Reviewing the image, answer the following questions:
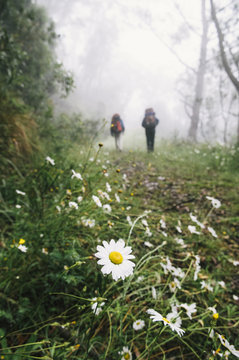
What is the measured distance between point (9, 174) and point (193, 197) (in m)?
2.46

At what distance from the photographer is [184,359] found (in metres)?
1.00

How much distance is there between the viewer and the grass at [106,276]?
872 mm

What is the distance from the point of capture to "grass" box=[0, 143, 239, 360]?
87cm

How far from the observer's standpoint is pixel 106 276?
0.53 m

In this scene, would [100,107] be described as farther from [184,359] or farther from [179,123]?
[179,123]

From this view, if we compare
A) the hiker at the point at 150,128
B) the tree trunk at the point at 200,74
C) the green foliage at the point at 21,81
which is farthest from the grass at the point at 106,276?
the tree trunk at the point at 200,74

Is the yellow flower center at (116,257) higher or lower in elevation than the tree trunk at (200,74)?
lower

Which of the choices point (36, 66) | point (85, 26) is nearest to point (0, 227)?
point (36, 66)

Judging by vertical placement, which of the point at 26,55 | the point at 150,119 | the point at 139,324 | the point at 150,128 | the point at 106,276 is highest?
the point at 26,55

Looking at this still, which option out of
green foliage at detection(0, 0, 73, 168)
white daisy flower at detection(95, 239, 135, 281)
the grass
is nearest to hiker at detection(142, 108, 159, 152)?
green foliage at detection(0, 0, 73, 168)

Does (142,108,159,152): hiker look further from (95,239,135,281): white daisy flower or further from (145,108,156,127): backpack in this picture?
(95,239,135,281): white daisy flower

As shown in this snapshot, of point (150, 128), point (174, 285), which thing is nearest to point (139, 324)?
point (174, 285)

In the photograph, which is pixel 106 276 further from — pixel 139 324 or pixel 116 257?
pixel 139 324

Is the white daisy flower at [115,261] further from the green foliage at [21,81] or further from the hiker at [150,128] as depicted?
the hiker at [150,128]
